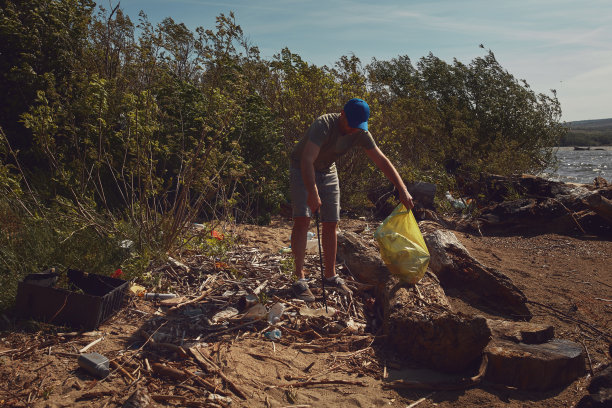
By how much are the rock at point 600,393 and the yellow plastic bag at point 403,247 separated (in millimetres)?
1612

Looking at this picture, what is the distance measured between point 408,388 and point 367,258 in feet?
5.74

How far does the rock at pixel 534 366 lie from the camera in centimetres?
326

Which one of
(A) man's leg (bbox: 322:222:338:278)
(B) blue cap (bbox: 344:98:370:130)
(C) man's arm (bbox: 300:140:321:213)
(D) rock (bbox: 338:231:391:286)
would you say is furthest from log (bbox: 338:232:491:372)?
(B) blue cap (bbox: 344:98:370:130)

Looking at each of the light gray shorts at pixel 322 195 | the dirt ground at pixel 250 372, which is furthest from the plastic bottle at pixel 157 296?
the light gray shorts at pixel 322 195

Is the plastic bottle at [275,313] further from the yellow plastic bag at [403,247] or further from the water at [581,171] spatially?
the water at [581,171]

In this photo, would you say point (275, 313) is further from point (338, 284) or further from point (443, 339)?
point (443, 339)

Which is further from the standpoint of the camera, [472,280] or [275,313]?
[472,280]

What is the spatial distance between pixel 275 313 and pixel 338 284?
32.1 inches

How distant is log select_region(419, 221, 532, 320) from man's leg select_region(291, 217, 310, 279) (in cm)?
158

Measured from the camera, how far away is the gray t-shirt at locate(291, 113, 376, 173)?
3.96 m

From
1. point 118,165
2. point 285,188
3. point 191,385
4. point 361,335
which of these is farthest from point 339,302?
point 285,188

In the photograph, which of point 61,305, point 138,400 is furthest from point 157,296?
point 138,400

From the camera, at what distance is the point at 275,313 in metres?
4.02

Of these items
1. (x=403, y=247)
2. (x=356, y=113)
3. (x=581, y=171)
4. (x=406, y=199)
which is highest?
(x=356, y=113)
